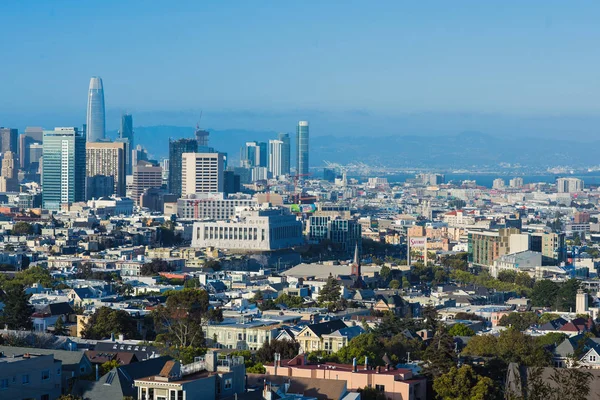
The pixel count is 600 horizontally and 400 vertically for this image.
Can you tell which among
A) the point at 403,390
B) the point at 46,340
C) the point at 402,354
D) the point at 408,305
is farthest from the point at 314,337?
the point at 408,305

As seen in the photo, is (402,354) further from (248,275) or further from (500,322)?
(248,275)

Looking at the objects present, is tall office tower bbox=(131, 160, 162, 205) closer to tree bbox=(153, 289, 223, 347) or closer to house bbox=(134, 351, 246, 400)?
tree bbox=(153, 289, 223, 347)

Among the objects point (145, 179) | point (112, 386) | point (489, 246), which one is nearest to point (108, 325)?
point (112, 386)

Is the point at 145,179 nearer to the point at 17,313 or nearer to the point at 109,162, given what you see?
the point at 109,162

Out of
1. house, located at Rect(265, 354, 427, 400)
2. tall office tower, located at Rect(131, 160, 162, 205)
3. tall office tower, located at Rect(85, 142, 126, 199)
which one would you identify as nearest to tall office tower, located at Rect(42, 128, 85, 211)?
tall office tower, located at Rect(85, 142, 126, 199)

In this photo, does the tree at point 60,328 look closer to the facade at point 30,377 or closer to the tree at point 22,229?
the facade at point 30,377

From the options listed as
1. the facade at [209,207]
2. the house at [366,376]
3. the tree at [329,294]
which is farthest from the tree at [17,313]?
the facade at [209,207]
